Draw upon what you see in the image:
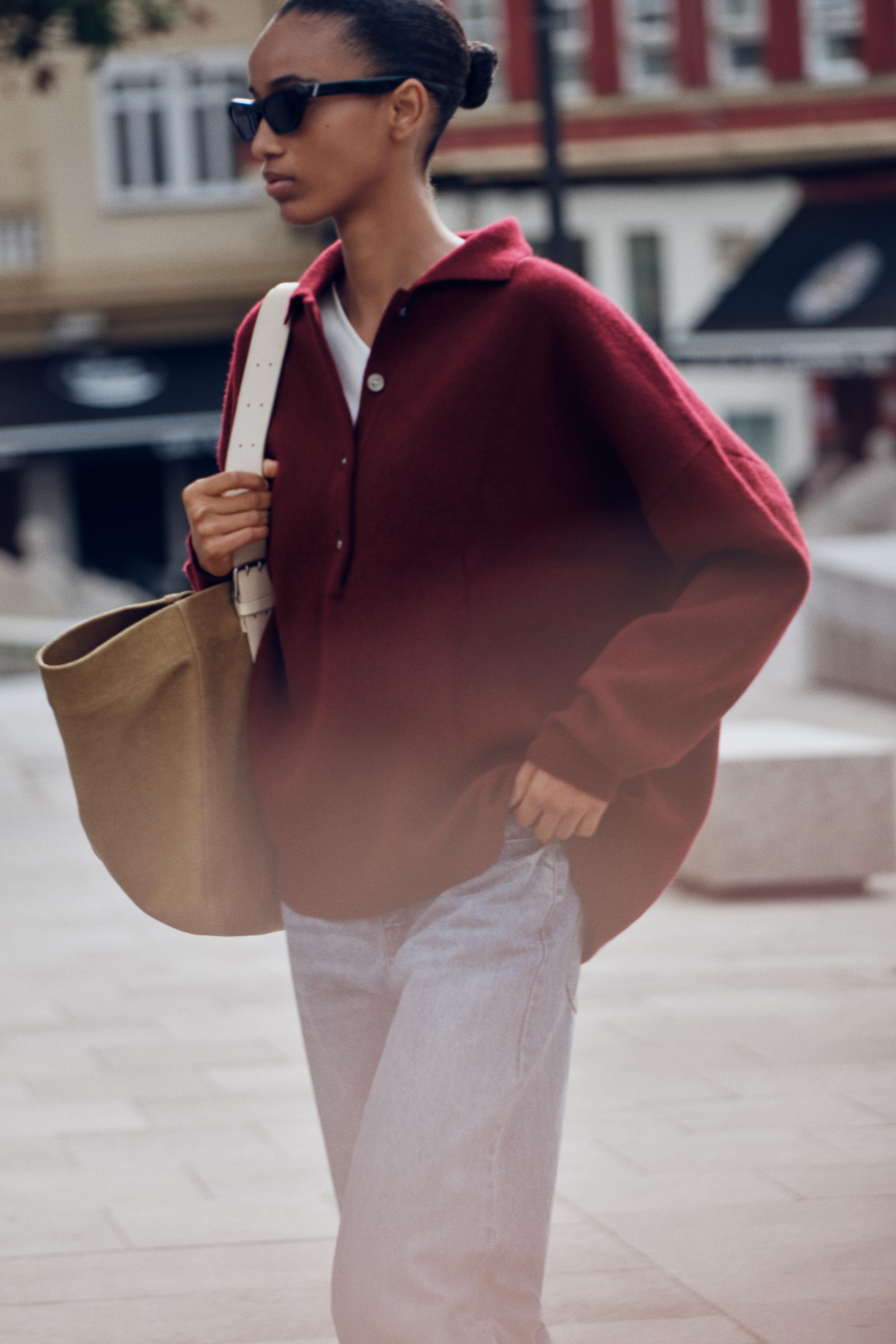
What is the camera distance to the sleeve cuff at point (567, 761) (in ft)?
7.79

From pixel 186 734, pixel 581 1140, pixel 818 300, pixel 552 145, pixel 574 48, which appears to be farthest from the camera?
pixel 574 48

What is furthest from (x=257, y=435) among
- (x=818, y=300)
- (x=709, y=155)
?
(x=709, y=155)

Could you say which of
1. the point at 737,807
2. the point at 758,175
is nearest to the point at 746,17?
the point at 758,175

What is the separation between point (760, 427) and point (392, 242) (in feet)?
89.6

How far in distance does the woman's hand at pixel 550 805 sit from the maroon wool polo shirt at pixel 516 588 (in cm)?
1

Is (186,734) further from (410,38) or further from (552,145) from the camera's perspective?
(552,145)

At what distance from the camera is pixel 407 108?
2.54 metres

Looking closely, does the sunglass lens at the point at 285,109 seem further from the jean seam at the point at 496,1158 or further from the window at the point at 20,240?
the window at the point at 20,240

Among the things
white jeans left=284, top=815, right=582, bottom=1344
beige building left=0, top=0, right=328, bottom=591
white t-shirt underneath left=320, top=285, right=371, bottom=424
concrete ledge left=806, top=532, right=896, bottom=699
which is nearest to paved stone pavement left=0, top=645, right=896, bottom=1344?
white jeans left=284, top=815, right=582, bottom=1344

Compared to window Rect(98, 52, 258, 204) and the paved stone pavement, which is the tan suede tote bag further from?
window Rect(98, 52, 258, 204)

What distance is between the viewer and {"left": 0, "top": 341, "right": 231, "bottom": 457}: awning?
2745 cm

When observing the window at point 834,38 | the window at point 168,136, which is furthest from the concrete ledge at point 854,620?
the window at point 168,136

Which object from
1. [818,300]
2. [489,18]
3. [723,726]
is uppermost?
[489,18]

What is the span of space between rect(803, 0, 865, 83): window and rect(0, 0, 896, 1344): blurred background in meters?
0.06
